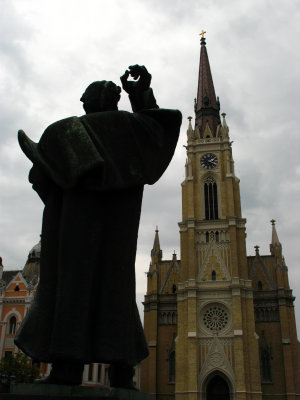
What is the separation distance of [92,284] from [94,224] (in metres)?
0.56

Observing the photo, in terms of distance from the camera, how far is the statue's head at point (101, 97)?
473 centimetres

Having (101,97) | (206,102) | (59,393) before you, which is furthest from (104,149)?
(206,102)

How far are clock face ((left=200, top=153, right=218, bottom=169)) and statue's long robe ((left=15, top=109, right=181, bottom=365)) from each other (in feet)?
150

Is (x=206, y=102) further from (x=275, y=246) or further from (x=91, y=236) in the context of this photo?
(x=91, y=236)

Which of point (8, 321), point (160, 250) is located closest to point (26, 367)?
point (8, 321)

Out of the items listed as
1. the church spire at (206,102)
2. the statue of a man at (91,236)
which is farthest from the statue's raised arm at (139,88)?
the church spire at (206,102)

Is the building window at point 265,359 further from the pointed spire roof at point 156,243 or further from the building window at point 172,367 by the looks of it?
the pointed spire roof at point 156,243

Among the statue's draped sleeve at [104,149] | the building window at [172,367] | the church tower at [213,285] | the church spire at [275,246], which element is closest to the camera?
the statue's draped sleeve at [104,149]

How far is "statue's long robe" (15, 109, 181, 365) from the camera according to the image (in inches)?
151

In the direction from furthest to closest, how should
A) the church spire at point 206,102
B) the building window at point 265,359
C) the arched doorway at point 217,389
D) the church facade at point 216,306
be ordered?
the church spire at point 206,102 → the building window at point 265,359 → the arched doorway at point 217,389 → the church facade at point 216,306

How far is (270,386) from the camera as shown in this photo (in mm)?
40562

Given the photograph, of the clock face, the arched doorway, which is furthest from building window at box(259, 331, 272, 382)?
the clock face

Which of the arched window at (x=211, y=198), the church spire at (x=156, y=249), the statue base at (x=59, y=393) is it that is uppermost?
the arched window at (x=211, y=198)

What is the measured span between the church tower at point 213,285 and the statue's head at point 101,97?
37309 mm
